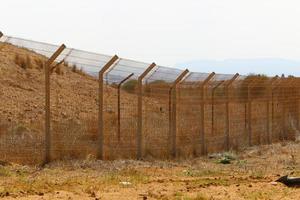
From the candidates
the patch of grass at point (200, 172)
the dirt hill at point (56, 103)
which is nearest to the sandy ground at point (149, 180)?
the patch of grass at point (200, 172)

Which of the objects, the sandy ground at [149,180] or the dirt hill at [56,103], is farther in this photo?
the dirt hill at [56,103]

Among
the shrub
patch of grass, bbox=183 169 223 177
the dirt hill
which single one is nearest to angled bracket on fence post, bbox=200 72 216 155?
the dirt hill

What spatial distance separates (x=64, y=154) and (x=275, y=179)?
14.9ft

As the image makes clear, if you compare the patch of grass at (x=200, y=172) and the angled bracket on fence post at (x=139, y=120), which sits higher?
the angled bracket on fence post at (x=139, y=120)

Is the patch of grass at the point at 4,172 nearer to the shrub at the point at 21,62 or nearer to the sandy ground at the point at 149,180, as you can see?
the sandy ground at the point at 149,180

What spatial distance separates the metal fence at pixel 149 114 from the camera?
14.1 metres

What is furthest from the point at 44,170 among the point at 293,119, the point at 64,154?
the point at 293,119

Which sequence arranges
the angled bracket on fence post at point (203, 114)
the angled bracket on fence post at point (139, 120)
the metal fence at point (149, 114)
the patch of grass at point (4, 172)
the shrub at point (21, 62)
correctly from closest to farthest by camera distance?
the patch of grass at point (4, 172), the metal fence at point (149, 114), the angled bracket on fence post at point (139, 120), the angled bracket on fence post at point (203, 114), the shrub at point (21, 62)

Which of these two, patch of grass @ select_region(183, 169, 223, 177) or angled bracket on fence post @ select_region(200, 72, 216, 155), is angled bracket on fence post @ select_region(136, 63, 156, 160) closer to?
patch of grass @ select_region(183, 169, 223, 177)

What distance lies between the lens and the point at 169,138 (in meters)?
16.5

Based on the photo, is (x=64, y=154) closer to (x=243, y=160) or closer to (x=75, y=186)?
→ (x=75, y=186)

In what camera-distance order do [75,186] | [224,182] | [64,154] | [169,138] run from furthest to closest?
1. [169,138]
2. [64,154]
3. [224,182]
4. [75,186]

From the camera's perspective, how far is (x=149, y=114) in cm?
2058

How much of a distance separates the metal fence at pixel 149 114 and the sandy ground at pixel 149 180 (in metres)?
0.75
